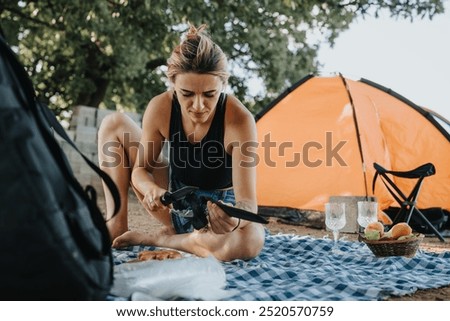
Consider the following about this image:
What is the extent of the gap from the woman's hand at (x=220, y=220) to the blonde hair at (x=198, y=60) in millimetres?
571

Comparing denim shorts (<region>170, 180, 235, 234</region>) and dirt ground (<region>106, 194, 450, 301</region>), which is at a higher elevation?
denim shorts (<region>170, 180, 235, 234</region>)

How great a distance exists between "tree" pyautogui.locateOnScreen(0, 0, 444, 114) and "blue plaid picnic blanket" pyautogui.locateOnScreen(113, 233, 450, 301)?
364 cm

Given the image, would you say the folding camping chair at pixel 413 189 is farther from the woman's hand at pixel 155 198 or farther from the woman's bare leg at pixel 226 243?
the woman's hand at pixel 155 198

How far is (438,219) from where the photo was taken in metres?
4.11

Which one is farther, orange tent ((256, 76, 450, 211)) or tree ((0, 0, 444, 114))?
tree ((0, 0, 444, 114))

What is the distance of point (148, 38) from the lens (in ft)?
22.0

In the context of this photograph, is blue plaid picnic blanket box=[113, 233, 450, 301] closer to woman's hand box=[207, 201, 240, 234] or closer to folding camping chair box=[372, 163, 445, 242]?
woman's hand box=[207, 201, 240, 234]

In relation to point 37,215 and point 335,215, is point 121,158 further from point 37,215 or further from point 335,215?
point 37,215

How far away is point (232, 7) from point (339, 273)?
5038 mm

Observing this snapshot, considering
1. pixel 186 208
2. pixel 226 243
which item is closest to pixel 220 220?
pixel 226 243

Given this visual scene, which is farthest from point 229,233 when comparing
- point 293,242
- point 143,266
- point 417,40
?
point 417,40

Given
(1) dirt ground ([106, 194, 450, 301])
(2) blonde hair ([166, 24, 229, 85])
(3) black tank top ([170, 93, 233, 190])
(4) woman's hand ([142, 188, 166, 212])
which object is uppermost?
(2) blonde hair ([166, 24, 229, 85])

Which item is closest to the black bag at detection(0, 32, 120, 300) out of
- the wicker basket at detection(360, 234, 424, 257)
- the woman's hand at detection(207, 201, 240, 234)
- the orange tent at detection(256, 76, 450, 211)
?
the woman's hand at detection(207, 201, 240, 234)

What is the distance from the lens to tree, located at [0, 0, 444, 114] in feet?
21.0
